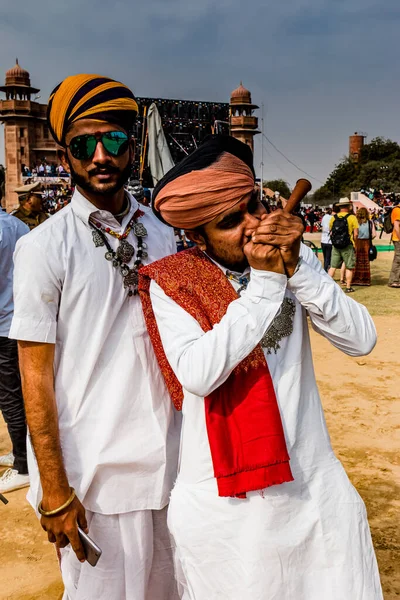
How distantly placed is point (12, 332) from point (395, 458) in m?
3.51

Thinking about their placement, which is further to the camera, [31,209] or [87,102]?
[31,209]

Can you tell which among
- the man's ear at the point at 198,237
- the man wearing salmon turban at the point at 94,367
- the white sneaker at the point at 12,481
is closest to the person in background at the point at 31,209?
the white sneaker at the point at 12,481

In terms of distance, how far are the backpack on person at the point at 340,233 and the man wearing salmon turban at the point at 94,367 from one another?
9590 mm

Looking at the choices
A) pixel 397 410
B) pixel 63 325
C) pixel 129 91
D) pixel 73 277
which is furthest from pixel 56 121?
pixel 397 410

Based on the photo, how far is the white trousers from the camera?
7.08 ft

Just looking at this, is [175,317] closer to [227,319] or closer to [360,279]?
[227,319]

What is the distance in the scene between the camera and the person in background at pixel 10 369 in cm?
420

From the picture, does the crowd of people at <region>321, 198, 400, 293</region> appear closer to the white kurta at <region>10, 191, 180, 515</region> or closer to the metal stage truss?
the white kurta at <region>10, 191, 180, 515</region>

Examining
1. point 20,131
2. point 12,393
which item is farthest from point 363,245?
point 20,131

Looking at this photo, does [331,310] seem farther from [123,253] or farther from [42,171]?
[42,171]

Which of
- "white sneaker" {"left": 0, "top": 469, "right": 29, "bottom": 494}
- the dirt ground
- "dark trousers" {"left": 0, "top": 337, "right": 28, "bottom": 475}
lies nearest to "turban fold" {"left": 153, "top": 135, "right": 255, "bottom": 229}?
the dirt ground

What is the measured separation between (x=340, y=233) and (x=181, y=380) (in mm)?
A: 10231

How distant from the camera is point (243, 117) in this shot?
42.5 meters

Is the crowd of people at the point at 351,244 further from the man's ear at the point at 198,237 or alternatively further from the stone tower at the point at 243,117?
the stone tower at the point at 243,117
